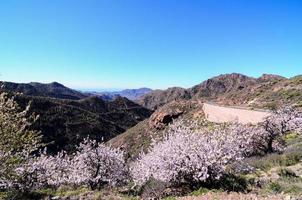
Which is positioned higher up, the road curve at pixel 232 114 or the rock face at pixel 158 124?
the road curve at pixel 232 114

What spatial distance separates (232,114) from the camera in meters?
46.1

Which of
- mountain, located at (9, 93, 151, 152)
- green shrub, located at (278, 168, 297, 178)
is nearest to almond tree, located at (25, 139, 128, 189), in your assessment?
green shrub, located at (278, 168, 297, 178)

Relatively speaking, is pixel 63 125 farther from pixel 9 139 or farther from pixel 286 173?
A: pixel 286 173

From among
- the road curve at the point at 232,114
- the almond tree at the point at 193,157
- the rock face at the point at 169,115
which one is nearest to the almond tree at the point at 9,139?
the almond tree at the point at 193,157

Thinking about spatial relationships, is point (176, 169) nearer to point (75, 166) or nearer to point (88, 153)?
point (88, 153)

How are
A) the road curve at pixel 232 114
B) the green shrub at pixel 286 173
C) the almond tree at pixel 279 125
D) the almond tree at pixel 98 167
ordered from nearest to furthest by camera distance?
the green shrub at pixel 286 173 < the almond tree at pixel 98 167 < the almond tree at pixel 279 125 < the road curve at pixel 232 114

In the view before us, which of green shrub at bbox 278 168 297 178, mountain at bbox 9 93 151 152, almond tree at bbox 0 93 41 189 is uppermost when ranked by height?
almond tree at bbox 0 93 41 189

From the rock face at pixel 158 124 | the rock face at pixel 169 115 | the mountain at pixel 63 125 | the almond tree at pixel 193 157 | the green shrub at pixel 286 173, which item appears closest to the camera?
the almond tree at pixel 193 157

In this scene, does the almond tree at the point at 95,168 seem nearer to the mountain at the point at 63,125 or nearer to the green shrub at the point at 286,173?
the green shrub at the point at 286,173

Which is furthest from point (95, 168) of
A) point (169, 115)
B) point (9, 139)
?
point (169, 115)

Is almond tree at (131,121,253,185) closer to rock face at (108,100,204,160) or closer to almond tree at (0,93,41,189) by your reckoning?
almond tree at (0,93,41,189)

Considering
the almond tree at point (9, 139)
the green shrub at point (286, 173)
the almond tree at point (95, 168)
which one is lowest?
the almond tree at point (95, 168)

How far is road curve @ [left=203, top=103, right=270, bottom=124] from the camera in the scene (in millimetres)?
38750

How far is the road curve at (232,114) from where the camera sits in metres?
38.8
